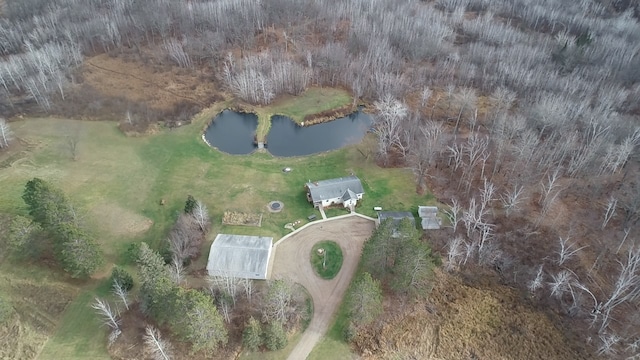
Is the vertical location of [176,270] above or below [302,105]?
below

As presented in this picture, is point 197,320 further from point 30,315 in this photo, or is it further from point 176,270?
point 30,315

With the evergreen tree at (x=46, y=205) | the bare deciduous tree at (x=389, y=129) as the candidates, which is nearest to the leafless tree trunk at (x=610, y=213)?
the bare deciduous tree at (x=389, y=129)

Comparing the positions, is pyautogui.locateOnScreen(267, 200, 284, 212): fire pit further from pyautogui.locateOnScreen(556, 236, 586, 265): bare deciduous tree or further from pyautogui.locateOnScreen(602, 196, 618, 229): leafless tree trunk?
pyautogui.locateOnScreen(602, 196, 618, 229): leafless tree trunk

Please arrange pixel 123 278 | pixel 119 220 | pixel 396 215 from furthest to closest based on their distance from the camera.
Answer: pixel 119 220 → pixel 396 215 → pixel 123 278

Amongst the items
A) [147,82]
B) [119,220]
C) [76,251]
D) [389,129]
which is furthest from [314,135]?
[76,251]

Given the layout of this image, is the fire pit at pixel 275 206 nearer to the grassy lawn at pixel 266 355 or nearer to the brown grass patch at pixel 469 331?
the grassy lawn at pixel 266 355
